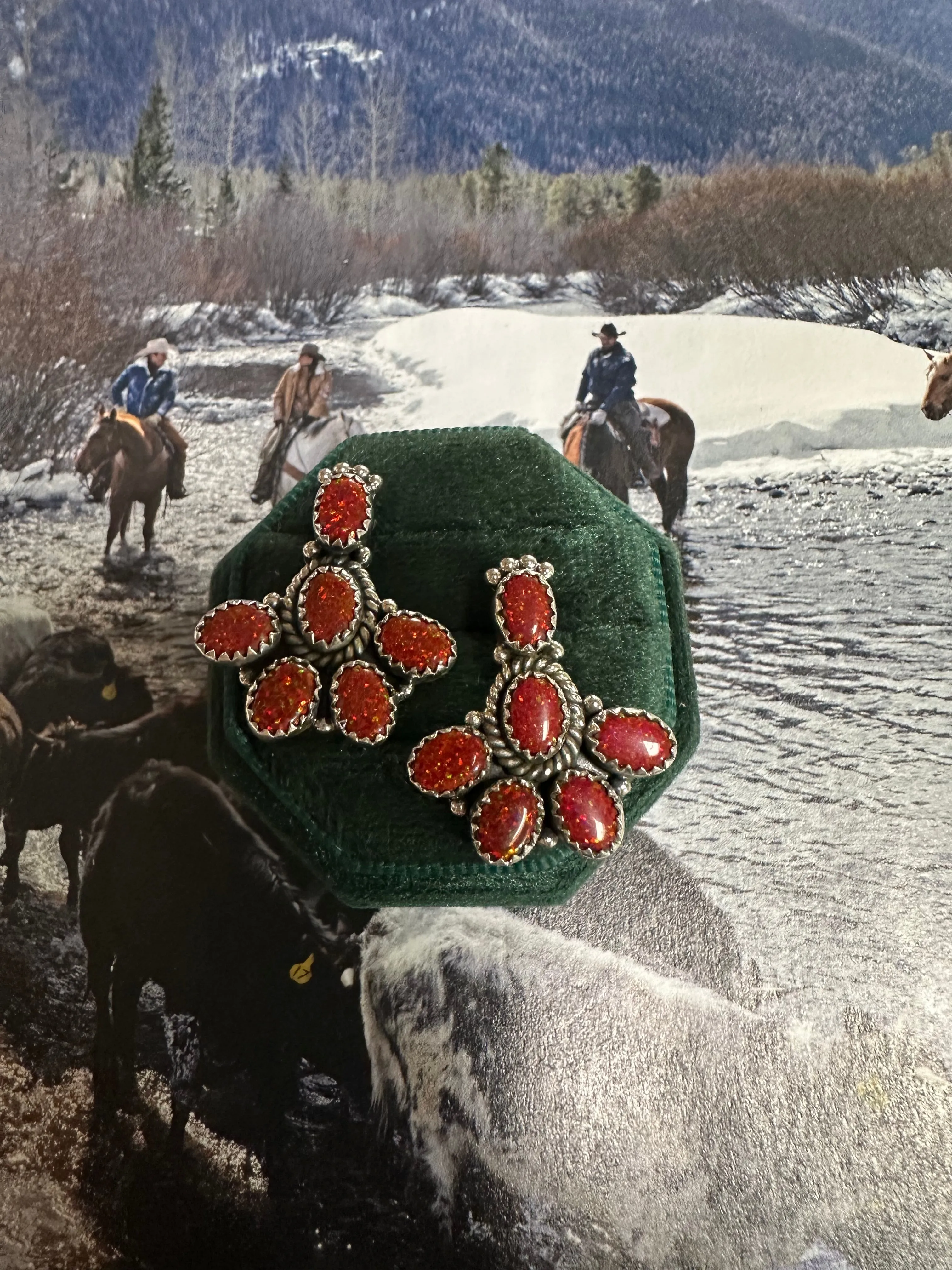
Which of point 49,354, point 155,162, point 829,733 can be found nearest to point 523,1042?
point 829,733

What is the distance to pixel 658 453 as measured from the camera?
1611 millimetres

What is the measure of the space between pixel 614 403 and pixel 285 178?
837 millimetres

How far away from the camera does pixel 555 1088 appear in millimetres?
1184

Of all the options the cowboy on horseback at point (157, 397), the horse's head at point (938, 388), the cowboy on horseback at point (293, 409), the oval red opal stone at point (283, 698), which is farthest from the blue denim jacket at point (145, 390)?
the horse's head at point (938, 388)

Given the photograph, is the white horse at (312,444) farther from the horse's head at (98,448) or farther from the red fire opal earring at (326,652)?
the red fire opal earring at (326,652)

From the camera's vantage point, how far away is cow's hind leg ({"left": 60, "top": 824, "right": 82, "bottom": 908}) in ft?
4.31

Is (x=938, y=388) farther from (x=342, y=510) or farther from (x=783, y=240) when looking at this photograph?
(x=342, y=510)

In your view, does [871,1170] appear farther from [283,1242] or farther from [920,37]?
[920,37]

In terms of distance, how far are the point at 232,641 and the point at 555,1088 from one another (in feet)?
2.63

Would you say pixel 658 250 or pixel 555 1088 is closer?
pixel 555 1088

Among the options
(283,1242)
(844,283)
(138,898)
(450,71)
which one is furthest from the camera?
(450,71)

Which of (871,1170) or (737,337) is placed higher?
(737,337)

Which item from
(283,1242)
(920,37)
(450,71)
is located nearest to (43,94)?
(450,71)

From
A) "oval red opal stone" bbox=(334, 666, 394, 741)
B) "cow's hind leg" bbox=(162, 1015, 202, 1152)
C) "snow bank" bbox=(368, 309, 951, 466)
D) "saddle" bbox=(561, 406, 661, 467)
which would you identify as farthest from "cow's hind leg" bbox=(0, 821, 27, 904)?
"saddle" bbox=(561, 406, 661, 467)
